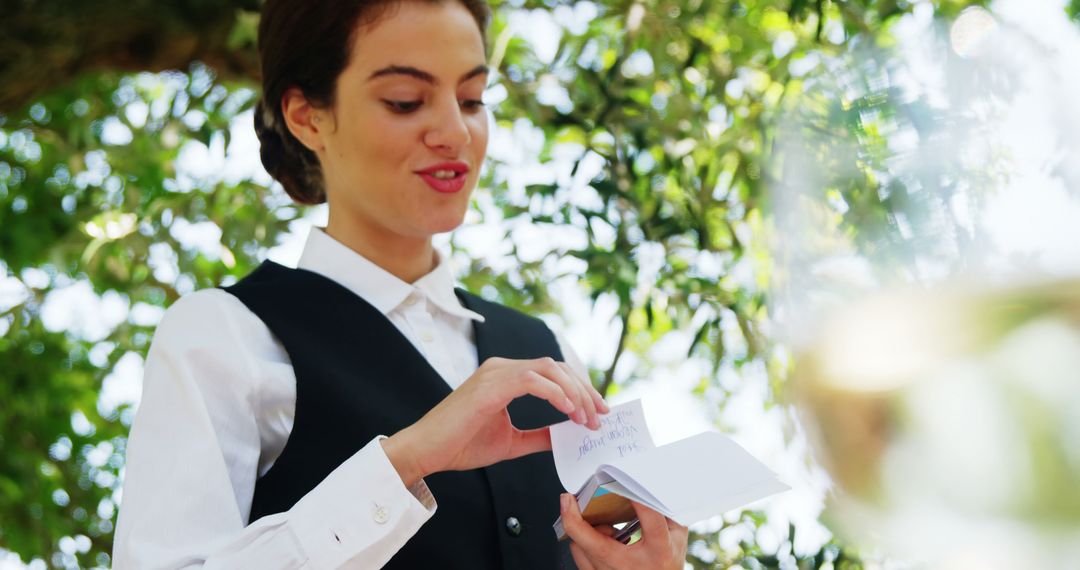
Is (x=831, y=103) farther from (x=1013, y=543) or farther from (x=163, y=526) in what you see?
(x=163, y=526)

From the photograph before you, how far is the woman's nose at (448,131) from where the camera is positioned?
1.44 meters

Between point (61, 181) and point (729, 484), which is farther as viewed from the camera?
point (61, 181)

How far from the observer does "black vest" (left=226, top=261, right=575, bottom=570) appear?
1315 mm

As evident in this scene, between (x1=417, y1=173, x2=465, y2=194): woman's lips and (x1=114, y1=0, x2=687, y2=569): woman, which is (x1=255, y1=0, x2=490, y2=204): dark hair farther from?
(x1=417, y1=173, x2=465, y2=194): woman's lips

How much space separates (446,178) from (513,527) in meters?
0.44

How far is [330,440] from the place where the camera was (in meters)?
1.32

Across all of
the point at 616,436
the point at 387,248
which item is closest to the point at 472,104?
the point at 387,248

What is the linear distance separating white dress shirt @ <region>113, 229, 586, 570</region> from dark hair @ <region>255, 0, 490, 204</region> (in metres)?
0.26

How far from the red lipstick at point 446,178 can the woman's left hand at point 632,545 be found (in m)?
0.43

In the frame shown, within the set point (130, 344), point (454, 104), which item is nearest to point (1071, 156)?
point (454, 104)

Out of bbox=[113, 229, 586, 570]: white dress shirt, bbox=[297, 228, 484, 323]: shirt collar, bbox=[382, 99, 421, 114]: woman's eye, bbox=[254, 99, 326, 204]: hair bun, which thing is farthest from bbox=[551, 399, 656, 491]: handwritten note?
bbox=[254, 99, 326, 204]: hair bun

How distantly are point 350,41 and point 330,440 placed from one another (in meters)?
0.50

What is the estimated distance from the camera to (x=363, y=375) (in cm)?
139

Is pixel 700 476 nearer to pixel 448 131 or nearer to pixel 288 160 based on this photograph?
pixel 448 131
